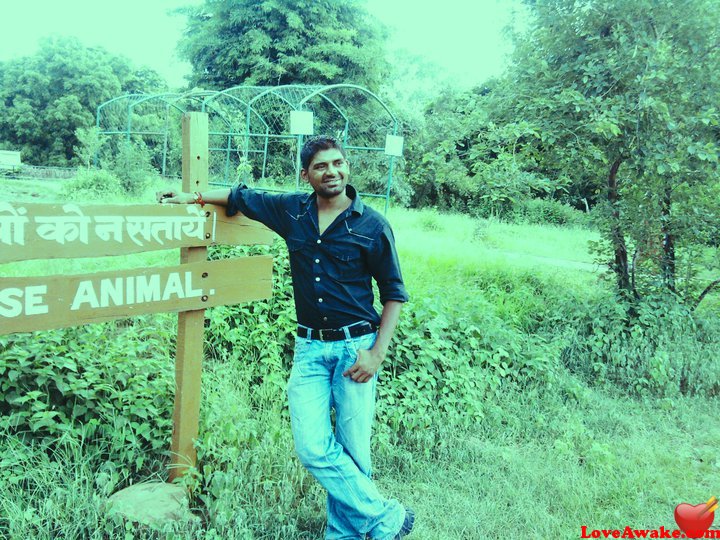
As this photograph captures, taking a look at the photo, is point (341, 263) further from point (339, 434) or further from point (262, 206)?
point (339, 434)

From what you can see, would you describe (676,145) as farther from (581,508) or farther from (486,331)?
(581,508)

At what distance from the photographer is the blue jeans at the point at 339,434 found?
104 inches

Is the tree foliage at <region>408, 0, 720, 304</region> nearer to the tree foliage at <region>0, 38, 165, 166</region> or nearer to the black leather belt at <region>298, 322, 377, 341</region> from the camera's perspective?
the black leather belt at <region>298, 322, 377, 341</region>

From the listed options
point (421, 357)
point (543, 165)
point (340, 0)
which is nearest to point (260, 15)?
point (340, 0)

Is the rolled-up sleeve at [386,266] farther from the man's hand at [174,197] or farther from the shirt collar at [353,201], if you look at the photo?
the man's hand at [174,197]

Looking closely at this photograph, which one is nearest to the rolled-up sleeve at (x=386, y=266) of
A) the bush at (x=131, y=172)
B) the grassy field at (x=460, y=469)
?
the grassy field at (x=460, y=469)

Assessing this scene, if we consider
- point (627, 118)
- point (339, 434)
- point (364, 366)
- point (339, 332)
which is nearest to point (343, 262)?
point (339, 332)

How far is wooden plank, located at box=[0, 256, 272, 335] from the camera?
94.0 inches

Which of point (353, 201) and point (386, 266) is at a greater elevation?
point (353, 201)

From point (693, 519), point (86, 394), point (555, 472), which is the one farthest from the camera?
point (555, 472)

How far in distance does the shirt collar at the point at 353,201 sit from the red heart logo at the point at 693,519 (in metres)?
2.53

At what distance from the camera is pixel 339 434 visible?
275cm

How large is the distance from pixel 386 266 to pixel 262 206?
71cm

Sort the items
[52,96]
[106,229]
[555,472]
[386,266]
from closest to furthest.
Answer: [106,229]
[386,266]
[555,472]
[52,96]
